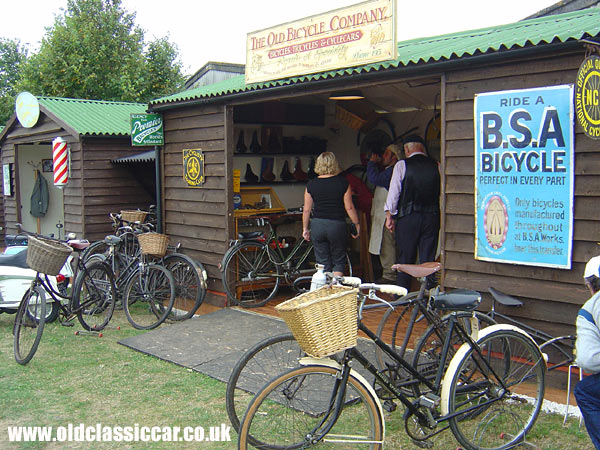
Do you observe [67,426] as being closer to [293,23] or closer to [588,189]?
[588,189]

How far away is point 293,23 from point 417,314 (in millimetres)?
3953

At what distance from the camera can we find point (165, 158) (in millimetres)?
9312

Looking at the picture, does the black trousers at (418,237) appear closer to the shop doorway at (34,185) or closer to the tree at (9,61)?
the shop doorway at (34,185)

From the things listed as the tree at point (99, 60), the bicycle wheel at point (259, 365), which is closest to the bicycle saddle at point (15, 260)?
the bicycle wheel at point (259, 365)

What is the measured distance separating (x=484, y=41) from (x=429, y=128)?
3.32 m

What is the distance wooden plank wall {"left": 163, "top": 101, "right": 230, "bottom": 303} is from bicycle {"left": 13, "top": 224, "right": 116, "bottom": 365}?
1.59 m

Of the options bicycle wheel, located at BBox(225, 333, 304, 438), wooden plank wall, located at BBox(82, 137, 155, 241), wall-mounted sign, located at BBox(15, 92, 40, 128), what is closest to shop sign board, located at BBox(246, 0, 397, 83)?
bicycle wheel, located at BBox(225, 333, 304, 438)

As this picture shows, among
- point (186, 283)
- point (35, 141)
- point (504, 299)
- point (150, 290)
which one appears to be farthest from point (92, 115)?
point (504, 299)

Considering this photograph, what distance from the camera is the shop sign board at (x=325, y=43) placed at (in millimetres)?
6027

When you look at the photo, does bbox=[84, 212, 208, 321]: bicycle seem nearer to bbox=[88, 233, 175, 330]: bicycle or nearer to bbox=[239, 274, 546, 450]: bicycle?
bbox=[88, 233, 175, 330]: bicycle

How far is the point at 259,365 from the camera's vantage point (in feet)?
14.3

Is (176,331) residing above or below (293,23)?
below

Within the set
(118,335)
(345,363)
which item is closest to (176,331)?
(118,335)

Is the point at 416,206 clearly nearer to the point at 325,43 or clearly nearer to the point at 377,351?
the point at 325,43
